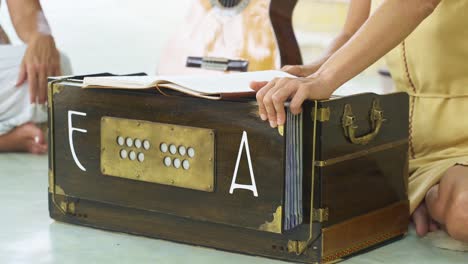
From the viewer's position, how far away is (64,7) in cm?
663

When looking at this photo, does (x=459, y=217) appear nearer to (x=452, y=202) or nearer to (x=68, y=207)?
(x=452, y=202)

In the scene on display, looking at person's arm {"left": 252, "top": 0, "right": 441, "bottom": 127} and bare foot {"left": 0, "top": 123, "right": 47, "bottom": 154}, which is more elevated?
person's arm {"left": 252, "top": 0, "right": 441, "bottom": 127}

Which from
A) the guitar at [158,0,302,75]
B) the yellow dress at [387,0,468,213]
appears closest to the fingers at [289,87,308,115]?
the yellow dress at [387,0,468,213]

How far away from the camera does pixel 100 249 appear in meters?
2.26

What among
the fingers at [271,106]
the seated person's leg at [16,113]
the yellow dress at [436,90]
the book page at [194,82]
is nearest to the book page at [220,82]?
the book page at [194,82]

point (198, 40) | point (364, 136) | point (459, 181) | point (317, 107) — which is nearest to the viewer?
point (317, 107)

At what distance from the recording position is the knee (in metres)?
2.30

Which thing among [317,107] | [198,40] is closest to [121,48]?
[198,40]

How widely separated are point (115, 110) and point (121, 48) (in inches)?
139

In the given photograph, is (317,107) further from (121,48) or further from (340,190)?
(121,48)

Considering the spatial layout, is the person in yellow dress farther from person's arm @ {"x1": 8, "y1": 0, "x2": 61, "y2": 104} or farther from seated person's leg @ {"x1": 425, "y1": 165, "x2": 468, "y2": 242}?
person's arm @ {"x1": 8, "y1": 0, "x2": 61, "y2": 104}

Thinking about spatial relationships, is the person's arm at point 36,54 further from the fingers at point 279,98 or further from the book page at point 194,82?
the fingers at point 279,98

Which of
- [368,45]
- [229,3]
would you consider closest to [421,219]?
[368,45]

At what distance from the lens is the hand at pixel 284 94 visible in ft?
6.64
